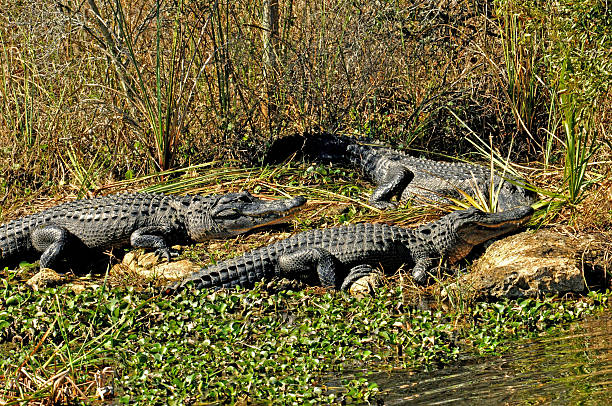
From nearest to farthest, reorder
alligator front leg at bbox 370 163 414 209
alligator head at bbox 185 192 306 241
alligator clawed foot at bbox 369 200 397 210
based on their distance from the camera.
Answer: alligator head at bbox 185 192 306 241 < alligator clawed foot at bbox 369 200 397 210 < alligator front leg at bbox 370 163 414 209

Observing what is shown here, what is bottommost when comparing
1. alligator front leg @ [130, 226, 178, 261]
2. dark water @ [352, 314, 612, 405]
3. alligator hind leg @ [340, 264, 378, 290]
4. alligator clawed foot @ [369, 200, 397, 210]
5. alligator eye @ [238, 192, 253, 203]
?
alligator hind leg @ [340, 264, 378, 290]

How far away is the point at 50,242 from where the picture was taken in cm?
694

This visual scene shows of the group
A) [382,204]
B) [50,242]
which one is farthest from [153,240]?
[382,204]

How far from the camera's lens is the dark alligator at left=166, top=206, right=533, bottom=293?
241 inches

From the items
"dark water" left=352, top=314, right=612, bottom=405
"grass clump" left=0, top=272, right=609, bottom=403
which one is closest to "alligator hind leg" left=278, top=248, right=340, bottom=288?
"grass clump" left=0, top=272, right=609, bottom=403

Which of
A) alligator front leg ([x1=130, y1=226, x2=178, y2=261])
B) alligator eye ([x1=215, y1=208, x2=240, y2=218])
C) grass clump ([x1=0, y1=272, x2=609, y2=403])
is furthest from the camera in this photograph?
alligator eye ([x1=215, y1=208, x2=240, y2=218])

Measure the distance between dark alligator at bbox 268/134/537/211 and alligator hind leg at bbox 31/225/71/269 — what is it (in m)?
2.43

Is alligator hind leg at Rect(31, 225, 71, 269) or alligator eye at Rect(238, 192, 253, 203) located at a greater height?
alligator eye at Rect(238, 192, 253, 203)

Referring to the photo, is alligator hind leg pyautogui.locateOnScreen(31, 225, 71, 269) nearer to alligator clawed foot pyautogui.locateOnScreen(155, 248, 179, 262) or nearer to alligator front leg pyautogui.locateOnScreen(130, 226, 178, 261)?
alligator front leg pyautogui.locateOnScreen(130, 226, 178, 261)

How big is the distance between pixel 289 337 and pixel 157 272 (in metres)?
2.06

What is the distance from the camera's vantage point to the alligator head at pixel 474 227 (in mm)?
6344

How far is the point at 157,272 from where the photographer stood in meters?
6.46

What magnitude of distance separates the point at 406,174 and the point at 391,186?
301mm

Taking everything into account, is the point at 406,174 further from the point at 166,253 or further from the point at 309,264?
the point at 166,253
